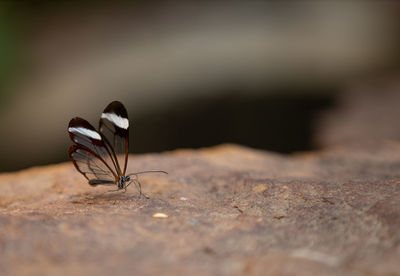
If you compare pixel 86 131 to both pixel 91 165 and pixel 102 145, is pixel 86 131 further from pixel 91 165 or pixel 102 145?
pixel 91 165

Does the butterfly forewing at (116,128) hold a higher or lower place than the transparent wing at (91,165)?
higher

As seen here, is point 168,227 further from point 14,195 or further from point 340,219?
point 14,195

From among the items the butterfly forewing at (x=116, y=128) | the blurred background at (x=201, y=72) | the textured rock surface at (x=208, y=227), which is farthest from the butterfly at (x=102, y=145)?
the blurred background at (x=201, y=72)

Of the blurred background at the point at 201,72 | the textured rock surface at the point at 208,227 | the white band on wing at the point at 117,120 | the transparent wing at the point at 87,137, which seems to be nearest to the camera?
the textured rock surface at the point at 208,227

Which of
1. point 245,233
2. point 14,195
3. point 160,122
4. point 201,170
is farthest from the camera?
point 160,122

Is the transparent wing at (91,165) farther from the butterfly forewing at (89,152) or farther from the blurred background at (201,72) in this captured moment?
the blurred background at (201,72)

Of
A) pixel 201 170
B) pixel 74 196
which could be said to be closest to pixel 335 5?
pixel 201 170

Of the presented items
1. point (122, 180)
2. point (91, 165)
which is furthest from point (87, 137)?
point (122, 180)

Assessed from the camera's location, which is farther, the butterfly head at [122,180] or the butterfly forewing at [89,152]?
the butterfly head at [122,180]

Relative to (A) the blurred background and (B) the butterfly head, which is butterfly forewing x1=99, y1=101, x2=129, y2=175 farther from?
(A) the blurred background
